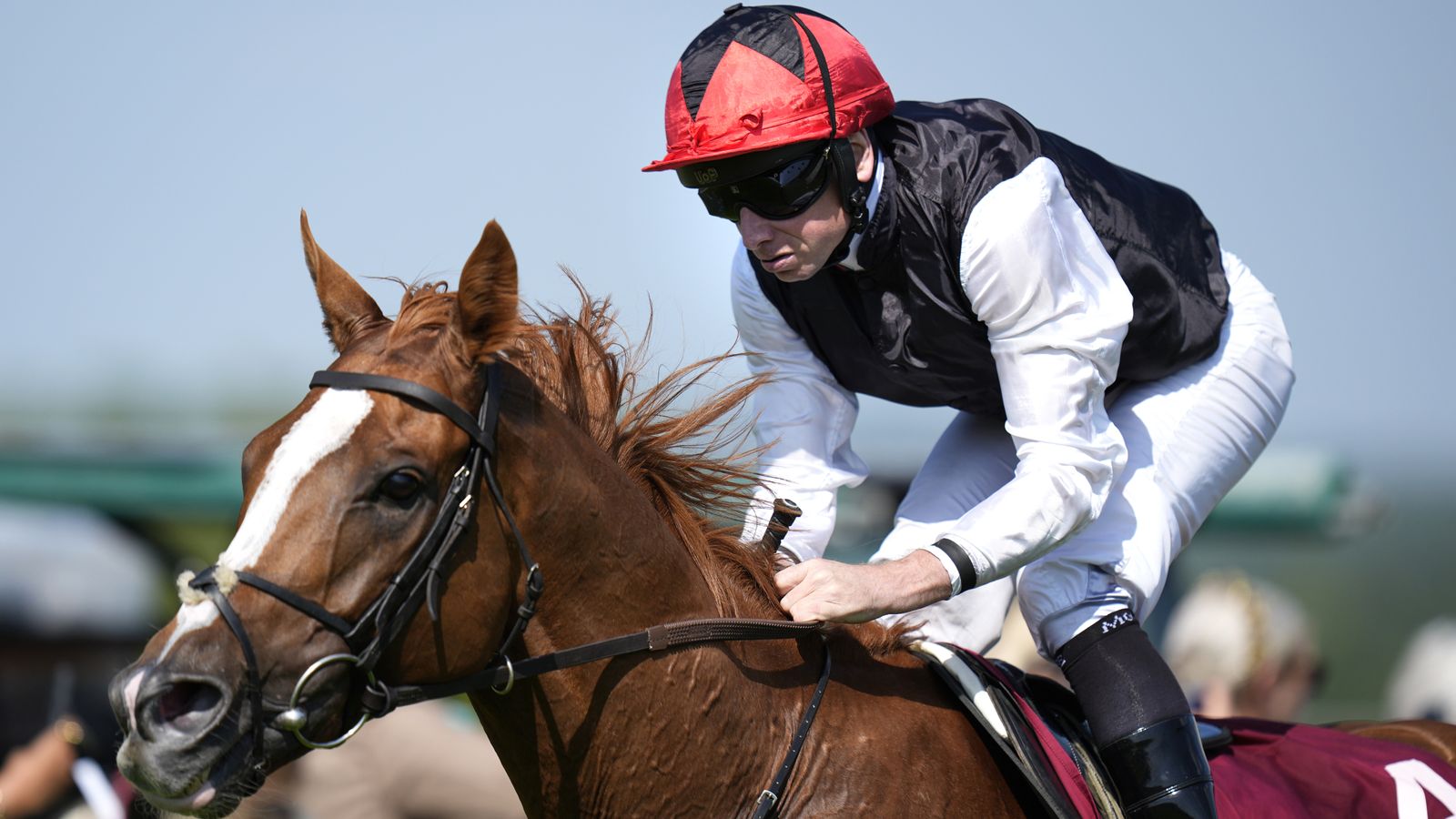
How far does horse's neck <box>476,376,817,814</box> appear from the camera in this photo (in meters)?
2.37

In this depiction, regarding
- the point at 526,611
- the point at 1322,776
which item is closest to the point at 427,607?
the point at 526,611

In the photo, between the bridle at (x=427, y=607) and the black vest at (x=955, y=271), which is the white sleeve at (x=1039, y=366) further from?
Answer: the bridle at (x=427, y=607)

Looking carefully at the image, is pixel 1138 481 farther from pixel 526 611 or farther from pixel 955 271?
pixel 526 611

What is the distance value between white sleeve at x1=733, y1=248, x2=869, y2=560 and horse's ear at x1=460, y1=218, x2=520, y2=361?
1146 millimetres

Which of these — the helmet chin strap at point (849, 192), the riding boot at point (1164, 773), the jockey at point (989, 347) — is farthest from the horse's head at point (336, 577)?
the riding boot at point (1164, 773)

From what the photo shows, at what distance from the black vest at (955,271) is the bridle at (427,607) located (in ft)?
3.36

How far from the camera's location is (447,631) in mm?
2193

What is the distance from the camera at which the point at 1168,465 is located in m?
3.13

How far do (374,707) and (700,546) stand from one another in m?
0.78

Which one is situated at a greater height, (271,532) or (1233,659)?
(271,532)

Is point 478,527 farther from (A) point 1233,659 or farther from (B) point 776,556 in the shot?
(A) point 1233,659

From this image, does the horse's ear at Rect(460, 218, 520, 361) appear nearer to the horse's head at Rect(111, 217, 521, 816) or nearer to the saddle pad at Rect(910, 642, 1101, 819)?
the horse's head at Rect(111, 217, 521, 816)

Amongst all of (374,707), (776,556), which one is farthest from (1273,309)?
(374,707)

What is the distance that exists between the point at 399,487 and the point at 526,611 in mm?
333
